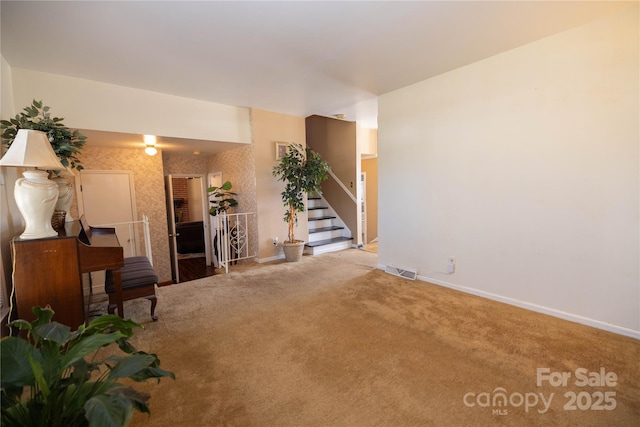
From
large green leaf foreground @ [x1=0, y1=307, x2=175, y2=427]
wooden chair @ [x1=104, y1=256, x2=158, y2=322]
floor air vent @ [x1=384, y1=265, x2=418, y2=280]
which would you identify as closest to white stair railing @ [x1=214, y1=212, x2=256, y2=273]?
wooden chair @ [x1=104, y1=256, x2=158, y2=322]

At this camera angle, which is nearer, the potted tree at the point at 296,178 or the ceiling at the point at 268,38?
the ceiling at the point at 268,38

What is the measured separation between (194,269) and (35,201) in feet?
14.5

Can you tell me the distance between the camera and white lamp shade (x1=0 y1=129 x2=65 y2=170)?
1866mm

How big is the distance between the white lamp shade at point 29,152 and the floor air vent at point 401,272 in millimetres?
3703

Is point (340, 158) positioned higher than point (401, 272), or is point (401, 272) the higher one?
point (340, 158)

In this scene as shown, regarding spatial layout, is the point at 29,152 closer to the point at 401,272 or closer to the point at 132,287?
the point at 132,287

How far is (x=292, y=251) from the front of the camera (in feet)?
15.1

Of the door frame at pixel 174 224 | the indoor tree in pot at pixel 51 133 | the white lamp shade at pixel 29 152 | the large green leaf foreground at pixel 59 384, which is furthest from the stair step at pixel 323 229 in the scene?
the large green leaf foreground at pixel 59 384

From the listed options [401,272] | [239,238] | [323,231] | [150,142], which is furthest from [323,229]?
[150,142]

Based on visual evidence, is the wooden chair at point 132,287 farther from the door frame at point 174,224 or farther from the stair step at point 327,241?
the stair step at point 327,241

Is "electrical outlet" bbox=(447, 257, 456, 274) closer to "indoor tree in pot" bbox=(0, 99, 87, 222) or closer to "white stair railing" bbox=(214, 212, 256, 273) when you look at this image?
"white stair railing" bbox=(214, 212, 256, 273)

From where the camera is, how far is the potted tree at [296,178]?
14.6 ft

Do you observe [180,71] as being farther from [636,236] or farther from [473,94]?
[636,236]

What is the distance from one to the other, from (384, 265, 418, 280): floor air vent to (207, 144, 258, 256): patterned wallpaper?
2.26 metres
